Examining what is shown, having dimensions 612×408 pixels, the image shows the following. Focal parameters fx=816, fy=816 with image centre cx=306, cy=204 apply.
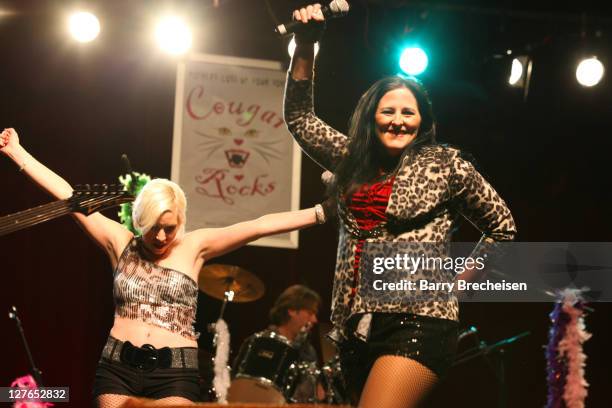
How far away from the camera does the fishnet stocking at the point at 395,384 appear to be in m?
2.36

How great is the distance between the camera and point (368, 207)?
2.55 m

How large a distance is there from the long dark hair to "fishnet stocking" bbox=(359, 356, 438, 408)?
0.56 m

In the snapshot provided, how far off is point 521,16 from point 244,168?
8.09 feet

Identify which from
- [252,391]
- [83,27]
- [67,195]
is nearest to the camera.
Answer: [67,195]

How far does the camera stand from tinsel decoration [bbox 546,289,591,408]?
19.4ft

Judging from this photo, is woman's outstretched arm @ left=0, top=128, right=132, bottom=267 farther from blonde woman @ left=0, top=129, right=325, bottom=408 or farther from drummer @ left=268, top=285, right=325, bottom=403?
drummer @ left=268, top=285, right=325, bottom=403

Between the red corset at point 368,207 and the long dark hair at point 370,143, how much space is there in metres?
0.04

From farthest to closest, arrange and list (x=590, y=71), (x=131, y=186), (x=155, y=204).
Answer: (x=590, y=71) < (x=131, y=186) < (x=155, y=204)

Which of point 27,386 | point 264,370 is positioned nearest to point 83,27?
point 27,386

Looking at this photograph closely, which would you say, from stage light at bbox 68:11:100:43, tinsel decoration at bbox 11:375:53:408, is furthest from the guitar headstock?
stage light at bbox 68:11:100:43

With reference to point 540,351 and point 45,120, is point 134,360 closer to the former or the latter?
point 45,120

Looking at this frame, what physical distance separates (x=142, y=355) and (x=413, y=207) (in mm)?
1641

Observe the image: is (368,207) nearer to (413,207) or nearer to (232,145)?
(413,207)

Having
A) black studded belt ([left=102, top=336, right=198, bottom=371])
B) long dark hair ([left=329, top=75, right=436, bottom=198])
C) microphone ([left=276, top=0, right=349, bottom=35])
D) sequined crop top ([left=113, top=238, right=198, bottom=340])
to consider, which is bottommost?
black studded belt ([left=102, top=336, right=198, bottom=371])
